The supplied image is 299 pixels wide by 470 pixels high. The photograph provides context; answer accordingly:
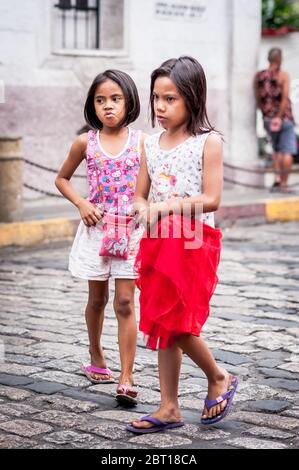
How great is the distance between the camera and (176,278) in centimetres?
388

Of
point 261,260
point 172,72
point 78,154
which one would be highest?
point 172,72

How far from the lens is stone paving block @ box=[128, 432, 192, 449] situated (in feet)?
12.4

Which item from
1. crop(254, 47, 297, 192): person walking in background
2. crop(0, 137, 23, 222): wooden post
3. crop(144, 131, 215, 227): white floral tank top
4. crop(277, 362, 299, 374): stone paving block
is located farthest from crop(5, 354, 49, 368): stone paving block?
crop(254, 47, 297, 192): person walking in background

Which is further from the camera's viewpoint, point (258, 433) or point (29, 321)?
point (29, 321)

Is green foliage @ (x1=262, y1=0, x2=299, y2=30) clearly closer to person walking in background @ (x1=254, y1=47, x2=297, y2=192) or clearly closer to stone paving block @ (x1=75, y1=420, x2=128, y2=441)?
person walking in background @ (x1=254, y1=47, x2=297, y2=192)

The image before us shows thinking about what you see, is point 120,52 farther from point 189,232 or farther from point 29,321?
point 189,232

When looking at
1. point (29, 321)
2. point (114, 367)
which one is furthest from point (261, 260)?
point (114, 367)

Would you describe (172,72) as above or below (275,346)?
above

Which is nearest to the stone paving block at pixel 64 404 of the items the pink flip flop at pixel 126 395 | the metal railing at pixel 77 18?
the pink flip flop at pixel 126 395

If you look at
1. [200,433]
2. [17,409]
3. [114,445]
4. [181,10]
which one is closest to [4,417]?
[17,409]

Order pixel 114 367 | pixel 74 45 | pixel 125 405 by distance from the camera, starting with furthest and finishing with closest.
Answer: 1. pixel 74 45
2. pixel 114 367
3. pixel 125 405

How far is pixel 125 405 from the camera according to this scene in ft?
14.3

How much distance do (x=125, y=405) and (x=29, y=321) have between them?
1943mm
